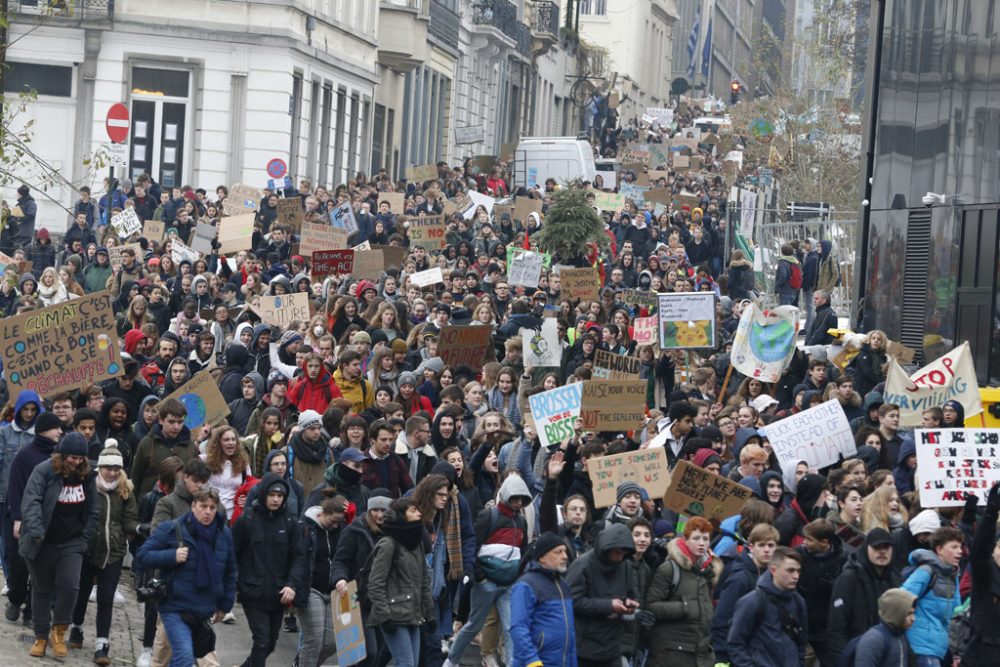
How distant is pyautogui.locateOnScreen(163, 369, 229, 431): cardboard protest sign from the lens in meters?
15.3

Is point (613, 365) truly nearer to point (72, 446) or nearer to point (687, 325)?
point (687, 325)

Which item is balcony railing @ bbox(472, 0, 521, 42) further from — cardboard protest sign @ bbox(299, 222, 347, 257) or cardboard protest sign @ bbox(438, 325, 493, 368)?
cardboard protest sign @ bbox(438, 325, 493, 368)

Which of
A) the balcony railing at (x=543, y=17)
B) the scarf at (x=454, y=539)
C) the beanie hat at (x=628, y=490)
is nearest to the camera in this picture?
the beanie hat at (x=628, y=490)

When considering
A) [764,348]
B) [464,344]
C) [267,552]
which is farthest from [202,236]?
[267,552]

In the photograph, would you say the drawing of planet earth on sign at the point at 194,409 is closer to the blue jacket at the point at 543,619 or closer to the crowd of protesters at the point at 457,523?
the crowd of protesters at the point at 457,523

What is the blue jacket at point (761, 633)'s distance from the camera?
34.9 feet

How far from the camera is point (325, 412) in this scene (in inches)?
596

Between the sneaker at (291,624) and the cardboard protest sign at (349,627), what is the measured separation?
2994 mm

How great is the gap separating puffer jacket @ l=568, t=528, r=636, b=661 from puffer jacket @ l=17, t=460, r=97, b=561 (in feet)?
10.1

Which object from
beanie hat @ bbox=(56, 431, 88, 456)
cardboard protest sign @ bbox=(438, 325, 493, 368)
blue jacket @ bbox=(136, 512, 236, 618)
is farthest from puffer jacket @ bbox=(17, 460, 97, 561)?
cardboard protest sign @ bbox=(438, 325, 493, 368)

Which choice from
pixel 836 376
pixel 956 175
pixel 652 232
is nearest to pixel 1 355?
pixel 836 376

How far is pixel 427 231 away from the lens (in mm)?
27672

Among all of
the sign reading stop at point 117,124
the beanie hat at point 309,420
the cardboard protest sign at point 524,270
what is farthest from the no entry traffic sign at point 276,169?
the beanie hat at point 309,420

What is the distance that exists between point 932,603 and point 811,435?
3.71 metres
